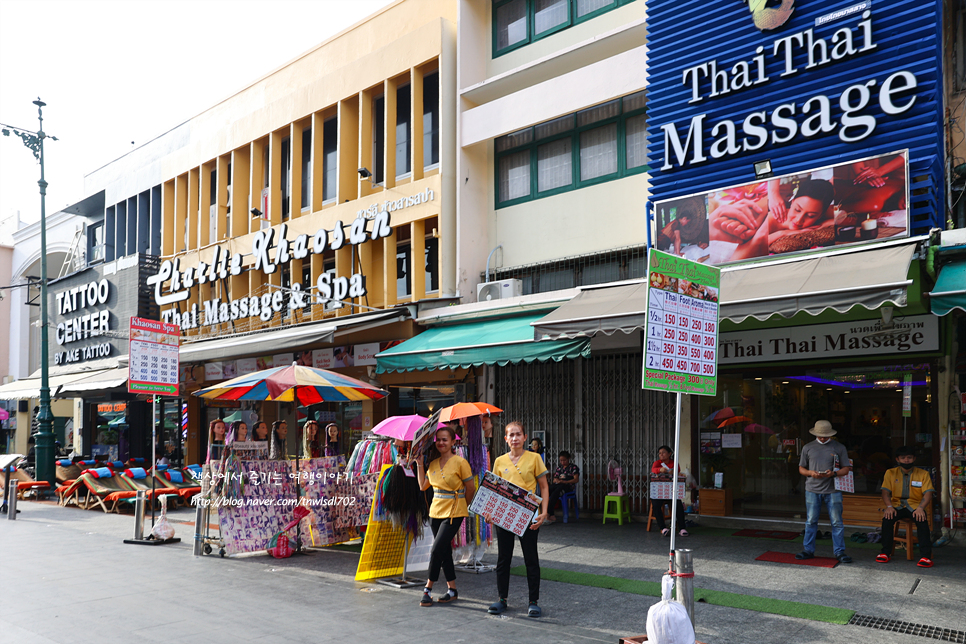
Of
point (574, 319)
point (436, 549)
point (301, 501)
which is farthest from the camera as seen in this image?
point (301, 501)

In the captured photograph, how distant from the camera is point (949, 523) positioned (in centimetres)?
1037

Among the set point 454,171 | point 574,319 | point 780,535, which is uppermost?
point 454,171

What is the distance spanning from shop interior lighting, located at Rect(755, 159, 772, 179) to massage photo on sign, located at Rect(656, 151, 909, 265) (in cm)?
17

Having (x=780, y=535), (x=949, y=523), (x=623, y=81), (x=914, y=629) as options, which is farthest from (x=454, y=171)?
(x=914, y=629)

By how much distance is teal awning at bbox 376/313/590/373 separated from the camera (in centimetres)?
1138

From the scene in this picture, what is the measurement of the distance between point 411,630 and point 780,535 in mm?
6708

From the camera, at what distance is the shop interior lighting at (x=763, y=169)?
11.2m

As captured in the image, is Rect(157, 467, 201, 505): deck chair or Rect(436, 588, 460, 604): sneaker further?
Rect(157, 467, 201, 505): deck chair

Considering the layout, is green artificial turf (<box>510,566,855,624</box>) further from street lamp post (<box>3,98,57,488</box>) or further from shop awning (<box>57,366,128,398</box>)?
street lamp post (<box>3,98,57,488</box>)

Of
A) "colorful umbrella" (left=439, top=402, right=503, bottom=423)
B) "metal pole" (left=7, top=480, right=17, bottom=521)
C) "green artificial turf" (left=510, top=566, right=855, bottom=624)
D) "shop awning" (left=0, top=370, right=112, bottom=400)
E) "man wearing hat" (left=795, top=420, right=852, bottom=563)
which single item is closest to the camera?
"green artificial turf" (left=510, top=566, right=855, bottom=624)

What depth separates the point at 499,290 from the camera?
14.9 meters

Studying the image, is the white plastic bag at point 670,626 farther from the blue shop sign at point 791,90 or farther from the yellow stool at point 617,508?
the yellow stool at point 617,508

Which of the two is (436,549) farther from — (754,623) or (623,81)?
(623,81)

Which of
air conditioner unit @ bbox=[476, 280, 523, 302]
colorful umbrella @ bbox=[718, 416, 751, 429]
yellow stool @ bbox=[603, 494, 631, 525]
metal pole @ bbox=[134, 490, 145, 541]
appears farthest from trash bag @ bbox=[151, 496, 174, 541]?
colorful umbrella @ bbox=[718, 416, 751, 429]
